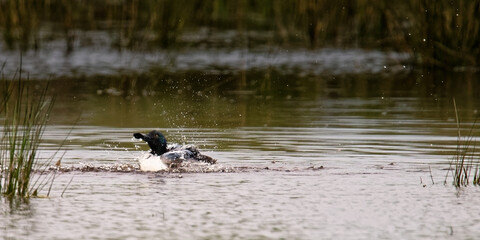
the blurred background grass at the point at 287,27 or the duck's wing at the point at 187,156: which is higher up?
the blurred background grass at the point at 287,27

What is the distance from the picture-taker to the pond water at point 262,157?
7922mm

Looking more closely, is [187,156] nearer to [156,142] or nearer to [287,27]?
[156,142]

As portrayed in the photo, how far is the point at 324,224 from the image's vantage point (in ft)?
25.8

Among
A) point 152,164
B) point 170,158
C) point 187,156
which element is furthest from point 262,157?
point 152,164

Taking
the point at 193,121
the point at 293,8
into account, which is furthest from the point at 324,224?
the point at 293,8

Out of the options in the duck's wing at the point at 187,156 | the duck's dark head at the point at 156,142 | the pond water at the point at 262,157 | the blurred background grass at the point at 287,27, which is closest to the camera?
the pond water at the point at 262,157

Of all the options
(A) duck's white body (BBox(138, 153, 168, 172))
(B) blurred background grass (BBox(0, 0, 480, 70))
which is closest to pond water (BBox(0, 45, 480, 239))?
(A) duck's white body (BBox(138, 153, 168, 172))

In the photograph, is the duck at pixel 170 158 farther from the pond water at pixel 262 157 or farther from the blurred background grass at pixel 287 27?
the blurred background grass at pixel 287 27

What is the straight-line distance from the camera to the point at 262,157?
37.2ft

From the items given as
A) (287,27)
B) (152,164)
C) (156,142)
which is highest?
(287,27)

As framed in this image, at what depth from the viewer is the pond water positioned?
26.0ft

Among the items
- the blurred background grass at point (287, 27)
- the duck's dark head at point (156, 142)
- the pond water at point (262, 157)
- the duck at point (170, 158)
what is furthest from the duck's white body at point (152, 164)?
the blurred background grass at point (287, 27)

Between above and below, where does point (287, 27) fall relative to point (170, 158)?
above

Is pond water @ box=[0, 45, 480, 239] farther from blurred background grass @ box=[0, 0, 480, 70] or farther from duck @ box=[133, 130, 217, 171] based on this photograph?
blurred background grass @ box=[0, 0, 480, 70]
